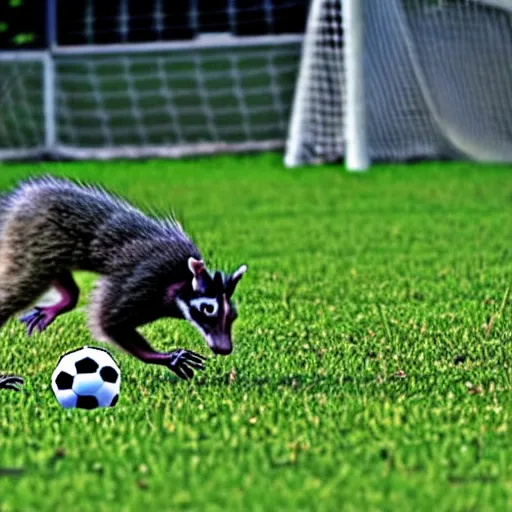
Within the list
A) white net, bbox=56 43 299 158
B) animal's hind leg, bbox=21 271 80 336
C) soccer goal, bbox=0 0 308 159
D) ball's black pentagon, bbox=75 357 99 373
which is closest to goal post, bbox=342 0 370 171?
soccer goal, bbox=0 0 308 159

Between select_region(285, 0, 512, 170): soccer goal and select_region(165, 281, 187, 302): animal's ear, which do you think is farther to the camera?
select_region(285, 0, 512, 170): soccer goal

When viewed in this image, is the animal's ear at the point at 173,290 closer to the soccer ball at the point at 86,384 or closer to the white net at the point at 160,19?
→ the soccer ball at the point at 86,384

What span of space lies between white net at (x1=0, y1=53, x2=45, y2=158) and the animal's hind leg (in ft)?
43.8

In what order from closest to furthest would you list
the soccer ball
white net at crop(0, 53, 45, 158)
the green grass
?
the green grass → the soccer ball → white net at crop(0, 53, 45, 158)

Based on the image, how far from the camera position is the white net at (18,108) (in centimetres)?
1902

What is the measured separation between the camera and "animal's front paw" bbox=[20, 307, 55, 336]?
5.25 meters

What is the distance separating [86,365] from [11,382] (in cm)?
36

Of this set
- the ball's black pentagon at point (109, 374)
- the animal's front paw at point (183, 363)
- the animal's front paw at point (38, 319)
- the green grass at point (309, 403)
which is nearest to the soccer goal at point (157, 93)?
the green grass at point (309, 403)

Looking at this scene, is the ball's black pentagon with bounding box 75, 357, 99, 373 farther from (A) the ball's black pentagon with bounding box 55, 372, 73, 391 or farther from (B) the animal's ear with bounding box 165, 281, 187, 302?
Result: (B) the animal's ear with bounding box 165, 281, 187, 302

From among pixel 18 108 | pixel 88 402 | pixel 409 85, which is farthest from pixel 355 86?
pixel 88 402

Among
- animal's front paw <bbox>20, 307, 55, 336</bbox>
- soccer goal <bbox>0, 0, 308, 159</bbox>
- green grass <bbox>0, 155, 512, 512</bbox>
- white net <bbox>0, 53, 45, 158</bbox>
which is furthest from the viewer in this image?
white net <bbox>0, 53, 45, 158</bbox>

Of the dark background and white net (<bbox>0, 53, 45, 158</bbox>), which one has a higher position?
the dark background

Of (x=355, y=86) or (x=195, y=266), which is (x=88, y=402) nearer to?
(x=195, y=266)

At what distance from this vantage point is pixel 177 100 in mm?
21078
